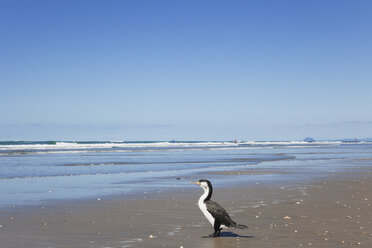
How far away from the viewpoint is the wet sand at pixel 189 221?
859 cm

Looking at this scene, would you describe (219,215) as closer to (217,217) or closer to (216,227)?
(217,217)

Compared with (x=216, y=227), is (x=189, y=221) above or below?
below

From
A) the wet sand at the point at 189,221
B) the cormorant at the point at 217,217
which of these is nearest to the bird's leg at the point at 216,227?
the cormorant at the point at 217,217

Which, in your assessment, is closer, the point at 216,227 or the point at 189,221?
the point at 216,227

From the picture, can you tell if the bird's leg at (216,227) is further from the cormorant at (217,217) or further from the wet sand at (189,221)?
the wet sand at (189,221)

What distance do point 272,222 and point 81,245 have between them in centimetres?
426

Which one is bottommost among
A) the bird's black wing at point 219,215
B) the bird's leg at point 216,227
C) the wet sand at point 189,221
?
the wet sand at point 189,221

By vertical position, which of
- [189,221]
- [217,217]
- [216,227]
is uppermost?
[217,217]

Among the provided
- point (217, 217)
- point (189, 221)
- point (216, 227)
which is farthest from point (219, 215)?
point (189, 221)

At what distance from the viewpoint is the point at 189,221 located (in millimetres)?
10836

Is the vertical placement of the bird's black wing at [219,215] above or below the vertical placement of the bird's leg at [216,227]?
above

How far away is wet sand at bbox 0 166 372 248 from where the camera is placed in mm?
8594

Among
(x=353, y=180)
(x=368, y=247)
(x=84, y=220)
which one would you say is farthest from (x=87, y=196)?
(x=353, y=180)

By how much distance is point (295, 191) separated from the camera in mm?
17078
